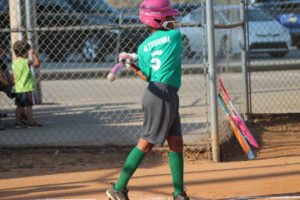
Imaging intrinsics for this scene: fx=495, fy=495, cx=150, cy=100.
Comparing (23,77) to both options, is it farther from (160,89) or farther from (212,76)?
(160,89)

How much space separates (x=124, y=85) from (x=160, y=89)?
887 centimetres

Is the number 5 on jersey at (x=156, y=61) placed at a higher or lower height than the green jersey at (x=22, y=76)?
higher

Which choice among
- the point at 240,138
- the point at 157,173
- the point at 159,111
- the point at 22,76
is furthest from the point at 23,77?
the point at 159,111

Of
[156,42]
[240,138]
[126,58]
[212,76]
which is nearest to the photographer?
[126,58]

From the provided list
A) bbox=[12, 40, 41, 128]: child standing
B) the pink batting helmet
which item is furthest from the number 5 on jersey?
bbox=[12, 40, 41, 128]: child standing

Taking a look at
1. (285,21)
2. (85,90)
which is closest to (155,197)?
(85,90)

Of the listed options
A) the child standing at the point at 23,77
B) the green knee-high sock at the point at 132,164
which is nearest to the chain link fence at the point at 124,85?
the child standing at the point at 23,77

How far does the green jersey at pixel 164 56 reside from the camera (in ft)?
13.4

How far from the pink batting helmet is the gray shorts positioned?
526 mm

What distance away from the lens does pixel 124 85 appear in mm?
12930

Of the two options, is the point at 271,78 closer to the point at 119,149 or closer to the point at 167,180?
the point at 119,149

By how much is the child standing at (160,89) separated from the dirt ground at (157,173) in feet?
1.73

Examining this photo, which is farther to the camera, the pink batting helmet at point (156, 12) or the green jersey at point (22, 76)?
the green jersey at point (22, 76)

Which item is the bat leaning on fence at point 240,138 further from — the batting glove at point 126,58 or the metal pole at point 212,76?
the batting glove at point 126,58
